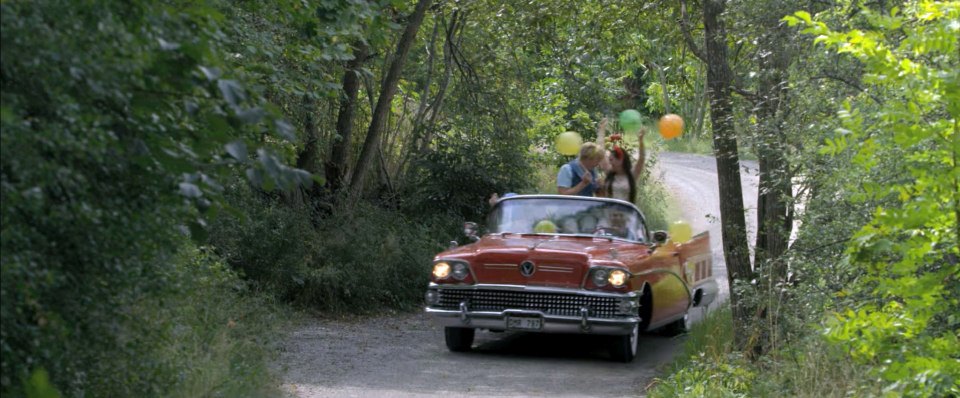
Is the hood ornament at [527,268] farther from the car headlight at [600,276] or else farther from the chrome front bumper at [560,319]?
the car headlight at [600,276]

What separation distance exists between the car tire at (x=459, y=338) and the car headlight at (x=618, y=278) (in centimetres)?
162

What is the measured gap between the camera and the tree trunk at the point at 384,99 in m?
17.2

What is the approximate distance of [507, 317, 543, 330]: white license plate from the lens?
10.8 metres

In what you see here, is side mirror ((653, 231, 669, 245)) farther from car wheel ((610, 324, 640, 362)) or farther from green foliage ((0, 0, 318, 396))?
green foliage ((0, 0, 318, 396))

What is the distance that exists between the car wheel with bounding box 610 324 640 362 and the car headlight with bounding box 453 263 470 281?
1.51m

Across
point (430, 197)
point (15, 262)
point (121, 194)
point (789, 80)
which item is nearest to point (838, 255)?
point (789, 80)

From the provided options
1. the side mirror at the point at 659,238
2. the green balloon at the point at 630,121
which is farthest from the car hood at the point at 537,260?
the green balloon at the point at 630,121

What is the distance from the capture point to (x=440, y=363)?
438 inches

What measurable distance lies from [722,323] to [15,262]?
28.5 ft

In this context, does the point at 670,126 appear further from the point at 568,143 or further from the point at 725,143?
the point at 568,143

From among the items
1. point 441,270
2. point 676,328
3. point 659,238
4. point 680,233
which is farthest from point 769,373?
point 676,328

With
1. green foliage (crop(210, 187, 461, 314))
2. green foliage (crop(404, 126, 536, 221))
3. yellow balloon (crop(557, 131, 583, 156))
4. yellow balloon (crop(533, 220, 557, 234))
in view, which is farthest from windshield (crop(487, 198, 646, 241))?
green foliage (crop(404, 126, 536, 221))

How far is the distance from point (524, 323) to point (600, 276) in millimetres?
795

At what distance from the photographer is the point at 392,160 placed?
20.9 metres
